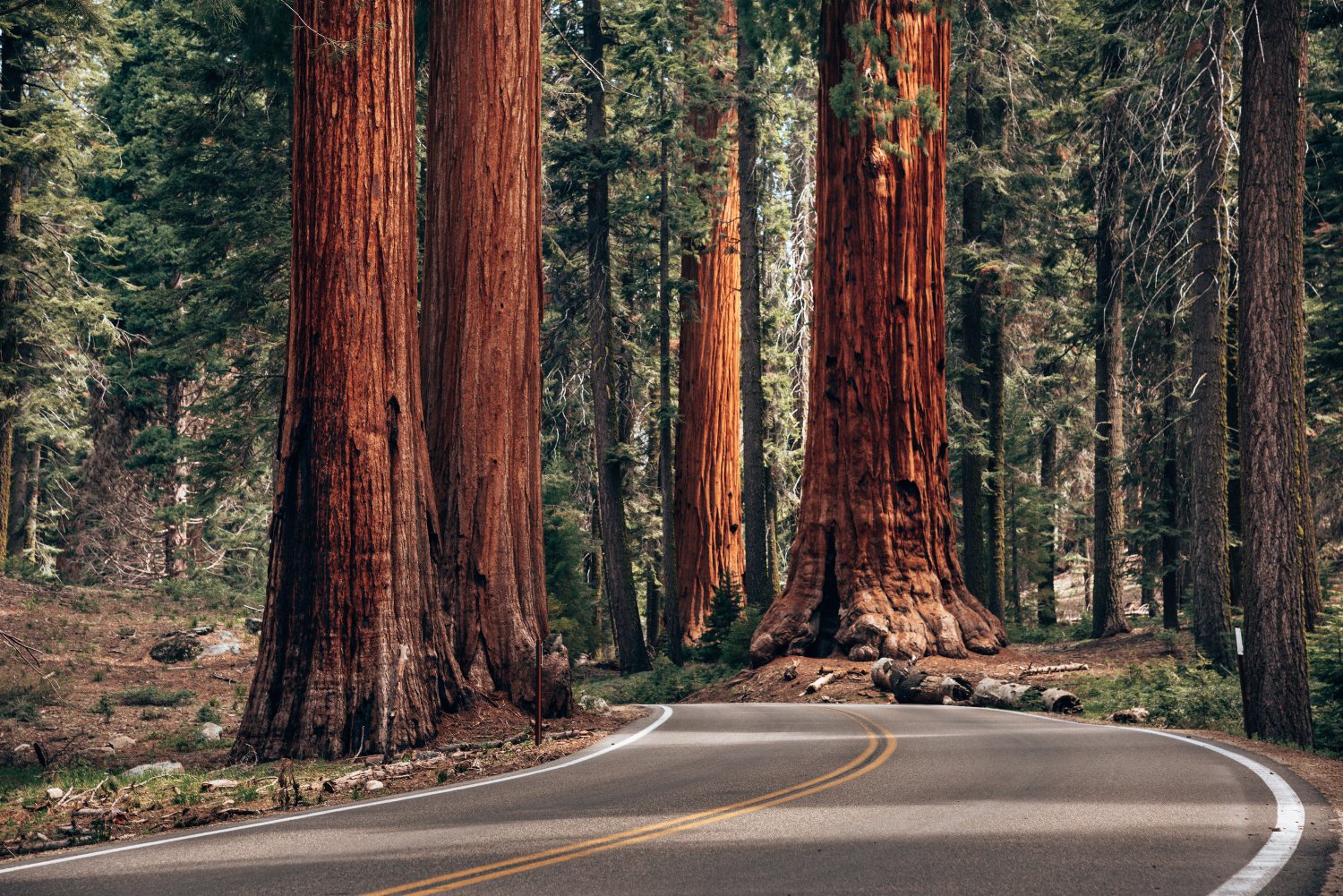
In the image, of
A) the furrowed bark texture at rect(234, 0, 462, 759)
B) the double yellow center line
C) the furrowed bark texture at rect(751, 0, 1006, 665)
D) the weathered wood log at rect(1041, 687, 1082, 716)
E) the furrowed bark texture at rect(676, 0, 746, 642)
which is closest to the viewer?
the double yellow center line

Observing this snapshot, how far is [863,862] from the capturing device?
6.75 metres

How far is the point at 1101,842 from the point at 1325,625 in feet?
49.7

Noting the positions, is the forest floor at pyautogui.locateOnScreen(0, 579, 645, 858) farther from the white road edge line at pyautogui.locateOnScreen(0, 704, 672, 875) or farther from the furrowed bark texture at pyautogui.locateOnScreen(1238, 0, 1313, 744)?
the furrowed bark texture at pyautogui.locateOnScreen(1238, 0, 1313, 744)

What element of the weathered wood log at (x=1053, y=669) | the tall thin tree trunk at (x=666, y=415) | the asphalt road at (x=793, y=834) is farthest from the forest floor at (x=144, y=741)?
the tall thin tree trunk at (x=666, y=415)

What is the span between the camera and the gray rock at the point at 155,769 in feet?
38.1

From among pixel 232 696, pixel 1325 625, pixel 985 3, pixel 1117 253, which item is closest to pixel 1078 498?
pixel 1117 253

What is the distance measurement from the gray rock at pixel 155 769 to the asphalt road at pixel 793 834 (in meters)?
3.47

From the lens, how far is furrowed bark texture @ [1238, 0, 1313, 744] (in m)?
13.1

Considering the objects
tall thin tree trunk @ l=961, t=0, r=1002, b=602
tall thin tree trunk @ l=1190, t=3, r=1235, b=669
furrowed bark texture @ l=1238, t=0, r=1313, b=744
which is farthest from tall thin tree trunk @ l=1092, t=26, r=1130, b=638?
furrowed bark texture @ l=1238, t=0, r=1313, b=744

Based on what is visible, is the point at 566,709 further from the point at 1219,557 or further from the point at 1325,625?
the point at 1325,625

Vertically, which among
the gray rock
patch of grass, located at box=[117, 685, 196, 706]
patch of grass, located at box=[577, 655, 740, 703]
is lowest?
patch of grass, located at box=[577, 655, 740, 703]

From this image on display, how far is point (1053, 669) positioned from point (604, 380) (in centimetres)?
1345

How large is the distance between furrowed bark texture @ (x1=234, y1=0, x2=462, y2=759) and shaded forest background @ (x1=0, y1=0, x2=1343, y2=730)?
2.84 metres

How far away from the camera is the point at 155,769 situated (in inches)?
471
